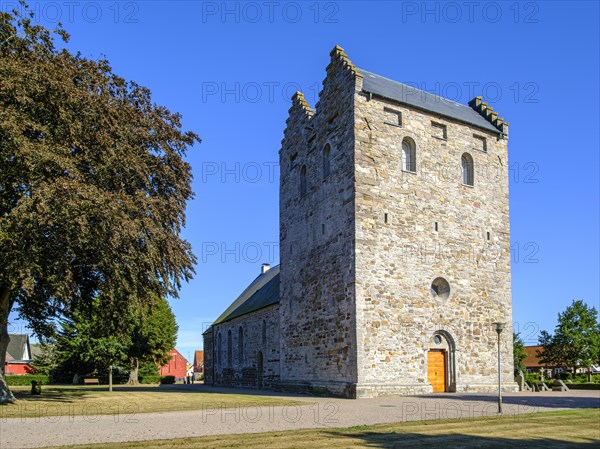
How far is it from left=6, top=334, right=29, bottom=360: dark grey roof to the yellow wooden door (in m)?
67.8

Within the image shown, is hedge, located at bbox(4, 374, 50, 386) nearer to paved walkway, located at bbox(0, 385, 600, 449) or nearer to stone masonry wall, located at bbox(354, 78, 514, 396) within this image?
stone masonry wall, located at bbox(354, 78, 514, 396)

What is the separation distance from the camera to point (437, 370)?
2675cm

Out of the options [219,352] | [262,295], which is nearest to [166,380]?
[219,352]

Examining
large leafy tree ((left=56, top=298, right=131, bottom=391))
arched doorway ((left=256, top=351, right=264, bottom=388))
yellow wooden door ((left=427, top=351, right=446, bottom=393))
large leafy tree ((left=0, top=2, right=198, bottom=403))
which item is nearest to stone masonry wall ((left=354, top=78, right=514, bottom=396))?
yellow wooden door ((left=427, top=351, right=446, bottom=393))

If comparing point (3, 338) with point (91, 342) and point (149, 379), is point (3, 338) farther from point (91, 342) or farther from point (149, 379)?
point (149, 379)

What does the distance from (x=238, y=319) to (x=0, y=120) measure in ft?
95.5

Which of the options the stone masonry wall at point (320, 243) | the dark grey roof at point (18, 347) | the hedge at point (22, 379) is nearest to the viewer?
the stone masonry wall at point (320, 243)

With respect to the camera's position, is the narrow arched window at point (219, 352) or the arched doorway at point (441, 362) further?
the narrow arched window at point (219, 352)

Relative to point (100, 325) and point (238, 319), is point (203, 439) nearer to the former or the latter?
point (100, 325)

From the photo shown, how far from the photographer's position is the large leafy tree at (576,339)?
176ft

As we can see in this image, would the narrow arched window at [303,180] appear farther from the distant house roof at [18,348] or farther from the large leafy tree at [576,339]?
the distant house roof at [18,348]

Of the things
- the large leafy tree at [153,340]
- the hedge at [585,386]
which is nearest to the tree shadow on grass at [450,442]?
the hedge at [585,386]

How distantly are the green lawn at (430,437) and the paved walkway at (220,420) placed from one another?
39.1 inches

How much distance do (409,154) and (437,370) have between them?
34.7ft
